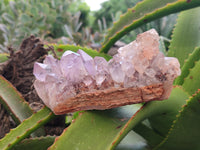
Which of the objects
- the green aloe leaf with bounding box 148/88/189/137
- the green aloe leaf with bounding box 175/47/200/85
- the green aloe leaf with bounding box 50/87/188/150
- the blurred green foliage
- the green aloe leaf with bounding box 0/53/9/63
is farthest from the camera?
the blurred green foliage

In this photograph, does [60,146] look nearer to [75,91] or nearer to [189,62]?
[75,91]

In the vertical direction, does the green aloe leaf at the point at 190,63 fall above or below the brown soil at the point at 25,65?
below

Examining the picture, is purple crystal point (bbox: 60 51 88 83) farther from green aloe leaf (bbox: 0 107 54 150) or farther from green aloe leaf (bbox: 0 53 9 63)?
green aloe leaf (bbox: 0 53 9 63)

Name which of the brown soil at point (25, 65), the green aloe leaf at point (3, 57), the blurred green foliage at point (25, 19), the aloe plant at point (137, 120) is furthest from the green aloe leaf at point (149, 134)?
the blurred green foliage at point (25, 19)

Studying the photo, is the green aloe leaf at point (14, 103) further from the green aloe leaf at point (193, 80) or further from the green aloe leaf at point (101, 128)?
the green aloe leaf at point (193, 80)

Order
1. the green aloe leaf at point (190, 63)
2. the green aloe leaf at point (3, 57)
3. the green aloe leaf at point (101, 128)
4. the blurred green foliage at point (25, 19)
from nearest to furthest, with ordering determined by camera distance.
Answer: the green aloe leaf at point (101, 128) → the green aloe leaf at point (190, 63) → the green aloe leaf at point (3, 57) → the blurred green foliage at point (25, 19)

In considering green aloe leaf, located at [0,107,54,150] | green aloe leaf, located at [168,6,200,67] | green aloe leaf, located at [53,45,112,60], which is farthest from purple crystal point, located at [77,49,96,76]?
green aloe leaf, located at [168,6,200,67]
